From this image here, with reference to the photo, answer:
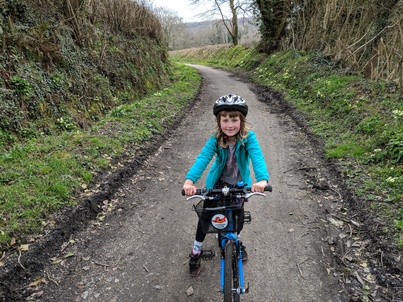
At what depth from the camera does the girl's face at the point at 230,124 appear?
3.19 metres

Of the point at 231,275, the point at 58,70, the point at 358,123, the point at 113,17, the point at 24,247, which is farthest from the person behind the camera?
the point at 113,17

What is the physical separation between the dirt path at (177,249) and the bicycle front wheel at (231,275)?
66cm

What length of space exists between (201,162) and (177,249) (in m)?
1.65

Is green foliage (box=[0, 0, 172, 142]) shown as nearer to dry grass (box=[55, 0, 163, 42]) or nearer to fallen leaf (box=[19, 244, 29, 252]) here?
dry grass (box=[55, 0, 163, 42])

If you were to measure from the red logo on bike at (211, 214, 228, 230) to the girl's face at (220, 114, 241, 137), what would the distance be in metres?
0.91

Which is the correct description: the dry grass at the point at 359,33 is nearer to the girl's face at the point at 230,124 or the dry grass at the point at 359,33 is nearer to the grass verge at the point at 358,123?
the grass verge at the point at 358,123

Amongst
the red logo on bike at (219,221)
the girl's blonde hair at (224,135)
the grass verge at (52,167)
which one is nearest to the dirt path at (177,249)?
the grass verge at (52,167)

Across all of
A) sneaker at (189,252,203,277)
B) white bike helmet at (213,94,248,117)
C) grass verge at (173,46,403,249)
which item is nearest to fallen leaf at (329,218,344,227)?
grass verge at (173,46,403,249)

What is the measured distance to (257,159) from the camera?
3217 mm

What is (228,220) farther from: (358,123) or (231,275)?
(358,123)

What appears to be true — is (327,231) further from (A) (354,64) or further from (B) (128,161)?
(A) (354,64)

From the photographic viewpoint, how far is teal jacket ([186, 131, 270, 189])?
3195 millimetres

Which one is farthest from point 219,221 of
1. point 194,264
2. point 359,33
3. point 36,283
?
point 359,33

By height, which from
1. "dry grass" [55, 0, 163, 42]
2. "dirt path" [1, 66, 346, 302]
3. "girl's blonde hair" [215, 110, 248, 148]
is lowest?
"dirt path" [1, 66, 346, 302]
